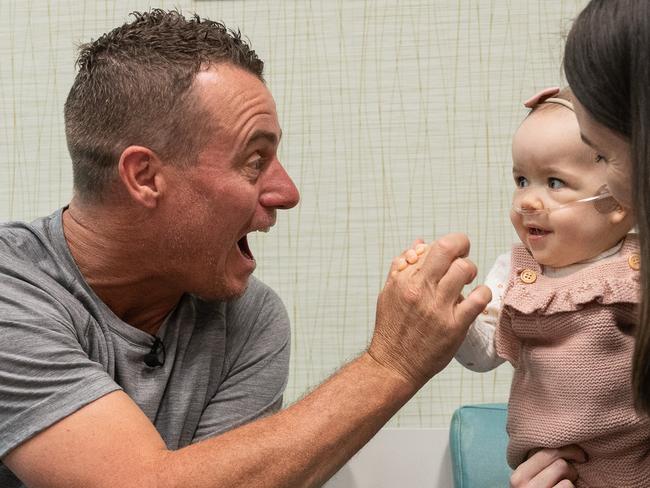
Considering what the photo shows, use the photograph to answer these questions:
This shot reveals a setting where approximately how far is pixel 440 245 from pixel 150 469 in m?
0.49

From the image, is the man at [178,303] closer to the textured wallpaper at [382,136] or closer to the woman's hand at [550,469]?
the woman's hand at [550,469]

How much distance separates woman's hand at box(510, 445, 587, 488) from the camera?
4.33 ft

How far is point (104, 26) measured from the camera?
220 centimetres

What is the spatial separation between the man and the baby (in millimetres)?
109

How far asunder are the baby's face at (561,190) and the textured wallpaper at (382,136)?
2.47 feet

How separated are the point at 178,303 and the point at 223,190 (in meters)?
0.24

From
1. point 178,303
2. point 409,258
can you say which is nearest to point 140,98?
point 178,303

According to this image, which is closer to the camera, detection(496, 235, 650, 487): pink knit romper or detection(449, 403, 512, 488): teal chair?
detection(496, 235, 650, 487): pink knit romper

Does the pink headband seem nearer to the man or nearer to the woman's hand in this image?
the man

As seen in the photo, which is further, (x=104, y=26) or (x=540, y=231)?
(x=104, y=26)

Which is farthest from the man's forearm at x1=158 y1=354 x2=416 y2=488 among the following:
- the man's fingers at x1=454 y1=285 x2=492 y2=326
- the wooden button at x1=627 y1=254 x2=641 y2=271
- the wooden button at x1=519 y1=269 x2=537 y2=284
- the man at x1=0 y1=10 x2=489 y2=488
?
the wooden button at x1=627 y1=254 x2=641 y2=271

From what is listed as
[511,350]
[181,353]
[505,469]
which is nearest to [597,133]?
[511,350]

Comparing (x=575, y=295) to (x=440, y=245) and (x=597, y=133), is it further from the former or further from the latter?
(x=597, y=133)

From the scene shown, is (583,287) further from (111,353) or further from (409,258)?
(111,353)
